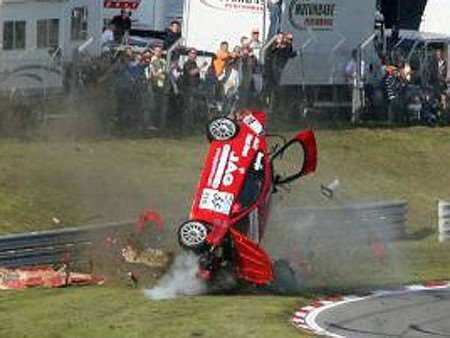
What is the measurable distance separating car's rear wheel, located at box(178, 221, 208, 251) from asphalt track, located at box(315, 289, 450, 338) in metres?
1.51

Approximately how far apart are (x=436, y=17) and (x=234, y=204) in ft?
96.4

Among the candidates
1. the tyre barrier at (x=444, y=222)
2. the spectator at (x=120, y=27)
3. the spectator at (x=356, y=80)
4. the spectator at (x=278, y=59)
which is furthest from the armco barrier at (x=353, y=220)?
the spectator at (x=120, y=27)

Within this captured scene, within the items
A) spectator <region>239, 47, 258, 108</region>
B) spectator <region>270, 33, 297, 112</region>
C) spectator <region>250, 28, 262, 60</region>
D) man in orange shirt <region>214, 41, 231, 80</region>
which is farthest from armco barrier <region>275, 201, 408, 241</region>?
spectator <region>250, 28, 262, 60</region>

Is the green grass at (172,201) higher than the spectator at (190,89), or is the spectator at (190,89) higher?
the spectator at (190,89)

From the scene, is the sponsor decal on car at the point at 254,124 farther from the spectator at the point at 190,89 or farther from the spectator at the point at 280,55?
the spectator at the point at 280,55

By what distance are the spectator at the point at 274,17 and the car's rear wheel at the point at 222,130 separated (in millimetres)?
16164

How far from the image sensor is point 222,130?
15.7 m

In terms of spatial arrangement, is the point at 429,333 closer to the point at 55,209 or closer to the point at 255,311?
the point at 255,311

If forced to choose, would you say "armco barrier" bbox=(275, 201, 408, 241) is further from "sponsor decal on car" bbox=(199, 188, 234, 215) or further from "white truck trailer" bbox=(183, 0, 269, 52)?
"white truck trailer" bbox=(183, 0, 269, 52)

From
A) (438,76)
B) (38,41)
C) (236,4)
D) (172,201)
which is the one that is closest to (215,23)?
(236,4)

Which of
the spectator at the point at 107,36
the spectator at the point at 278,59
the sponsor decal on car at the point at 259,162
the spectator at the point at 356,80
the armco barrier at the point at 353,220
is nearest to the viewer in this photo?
the sponsor decal on car at the point at 259,162

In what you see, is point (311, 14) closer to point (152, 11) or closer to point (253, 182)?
point (152, 11)

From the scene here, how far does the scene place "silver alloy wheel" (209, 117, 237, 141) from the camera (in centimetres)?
1566

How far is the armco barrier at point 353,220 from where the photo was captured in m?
20.0
